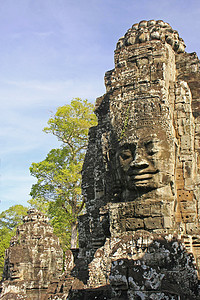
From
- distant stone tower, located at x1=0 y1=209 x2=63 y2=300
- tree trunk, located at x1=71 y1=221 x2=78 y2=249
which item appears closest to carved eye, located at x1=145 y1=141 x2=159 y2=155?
distant stone tower, located at x1=0 y1=209 x2=63 y2=300

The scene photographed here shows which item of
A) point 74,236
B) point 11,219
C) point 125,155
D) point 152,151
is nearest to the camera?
point 152,151

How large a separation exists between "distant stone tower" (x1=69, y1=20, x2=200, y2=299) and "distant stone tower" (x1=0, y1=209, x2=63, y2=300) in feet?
10.4

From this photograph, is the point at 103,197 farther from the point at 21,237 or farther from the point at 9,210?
the point at 9,210

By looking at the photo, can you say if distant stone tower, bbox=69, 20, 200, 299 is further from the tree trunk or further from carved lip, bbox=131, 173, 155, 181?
the tree trunk

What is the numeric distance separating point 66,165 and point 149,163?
1194 centimetres

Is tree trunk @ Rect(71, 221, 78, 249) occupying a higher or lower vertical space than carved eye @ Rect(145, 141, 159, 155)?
lower

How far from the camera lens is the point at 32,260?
38.2 feet

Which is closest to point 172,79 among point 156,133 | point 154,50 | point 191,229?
point 154,50

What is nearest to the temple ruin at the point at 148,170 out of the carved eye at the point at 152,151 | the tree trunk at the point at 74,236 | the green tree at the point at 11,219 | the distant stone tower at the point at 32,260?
the carved eye at the point at 152,151

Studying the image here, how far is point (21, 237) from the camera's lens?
12359 millimetres

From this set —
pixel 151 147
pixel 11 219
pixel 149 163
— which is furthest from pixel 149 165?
pixel 11 219

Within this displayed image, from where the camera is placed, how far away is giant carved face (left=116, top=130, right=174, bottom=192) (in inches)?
279

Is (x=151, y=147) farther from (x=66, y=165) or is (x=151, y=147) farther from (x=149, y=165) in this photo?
(x=66, y=165)

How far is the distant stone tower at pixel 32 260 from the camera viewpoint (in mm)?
11087
